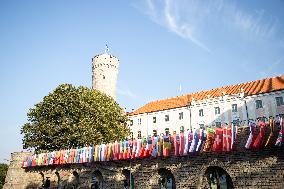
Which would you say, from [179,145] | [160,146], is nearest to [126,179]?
[160,146]

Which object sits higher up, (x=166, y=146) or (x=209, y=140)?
(x=209, y=140)

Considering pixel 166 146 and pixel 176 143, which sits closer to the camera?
pixel 176 143

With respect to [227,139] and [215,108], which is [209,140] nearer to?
[227,139]

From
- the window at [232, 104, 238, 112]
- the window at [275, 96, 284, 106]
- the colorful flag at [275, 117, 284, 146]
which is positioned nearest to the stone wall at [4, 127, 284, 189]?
the colorful flag at [275, 117, 284, 146]

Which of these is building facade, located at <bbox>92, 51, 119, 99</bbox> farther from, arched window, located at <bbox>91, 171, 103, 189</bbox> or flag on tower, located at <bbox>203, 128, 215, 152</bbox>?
flag on tower, located at <bbox>203, 128, 215, 152</bbox>

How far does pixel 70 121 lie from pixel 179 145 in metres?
21.4

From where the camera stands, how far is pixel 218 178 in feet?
55.3

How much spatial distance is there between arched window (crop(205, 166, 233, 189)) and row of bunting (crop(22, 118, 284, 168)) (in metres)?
1.48

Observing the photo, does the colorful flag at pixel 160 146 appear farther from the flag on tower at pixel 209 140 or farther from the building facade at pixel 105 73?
the building facade at pixel 105 73

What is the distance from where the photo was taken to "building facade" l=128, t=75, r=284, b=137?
1740 inches

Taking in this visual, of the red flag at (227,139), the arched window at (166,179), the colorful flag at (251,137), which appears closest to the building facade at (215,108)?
the arched window at (166,179)

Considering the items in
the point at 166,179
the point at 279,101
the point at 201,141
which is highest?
the point at 279,101

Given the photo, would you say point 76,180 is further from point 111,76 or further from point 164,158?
point 111,76

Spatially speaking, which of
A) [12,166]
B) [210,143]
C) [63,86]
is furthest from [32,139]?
[210,143]
